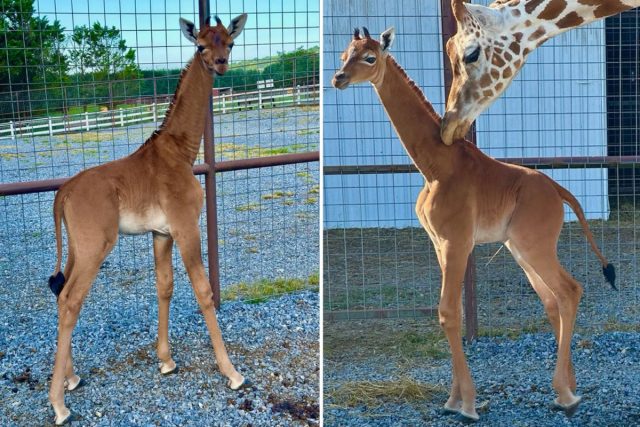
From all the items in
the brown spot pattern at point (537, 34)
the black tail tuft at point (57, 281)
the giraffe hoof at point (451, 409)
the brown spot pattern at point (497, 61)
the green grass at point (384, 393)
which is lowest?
the green grass at point (384, 393)

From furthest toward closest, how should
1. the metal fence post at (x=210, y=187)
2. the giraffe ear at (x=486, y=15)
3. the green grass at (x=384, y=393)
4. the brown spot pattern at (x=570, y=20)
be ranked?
the metal fence post at (x=210, y=187) < the green grass at (x=384, y=393) < the brown spot pattern at (x=570, y=20) < the giraffe ear at (x=486, y=15)

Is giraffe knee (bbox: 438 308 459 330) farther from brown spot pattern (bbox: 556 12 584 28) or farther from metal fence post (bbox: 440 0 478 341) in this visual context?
brown spot pattern (bbox: 556 12 584 28)

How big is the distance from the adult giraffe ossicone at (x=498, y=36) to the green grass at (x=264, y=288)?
2.77 m

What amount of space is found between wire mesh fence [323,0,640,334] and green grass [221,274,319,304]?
0.22 metres

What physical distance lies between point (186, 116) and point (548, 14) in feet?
6.63

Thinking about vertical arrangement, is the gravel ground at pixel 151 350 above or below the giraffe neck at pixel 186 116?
below

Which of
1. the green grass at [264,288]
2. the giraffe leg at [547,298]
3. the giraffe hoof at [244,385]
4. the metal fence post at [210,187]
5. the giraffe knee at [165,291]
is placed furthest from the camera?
the green grass at [264,288]

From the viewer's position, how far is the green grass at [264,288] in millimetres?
5957

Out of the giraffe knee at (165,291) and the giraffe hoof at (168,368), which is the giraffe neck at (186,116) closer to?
the giraffe knee at (165,291)

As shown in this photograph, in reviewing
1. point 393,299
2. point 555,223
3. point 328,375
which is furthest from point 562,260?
point 555,223

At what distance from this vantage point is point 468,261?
520cm

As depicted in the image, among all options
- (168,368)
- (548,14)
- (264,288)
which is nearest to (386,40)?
(548,14)

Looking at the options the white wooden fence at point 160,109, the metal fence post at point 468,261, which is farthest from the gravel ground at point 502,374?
the white wooden fence at point 160,109

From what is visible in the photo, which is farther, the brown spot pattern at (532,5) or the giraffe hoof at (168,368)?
the giraffe hoof at (168,368)
